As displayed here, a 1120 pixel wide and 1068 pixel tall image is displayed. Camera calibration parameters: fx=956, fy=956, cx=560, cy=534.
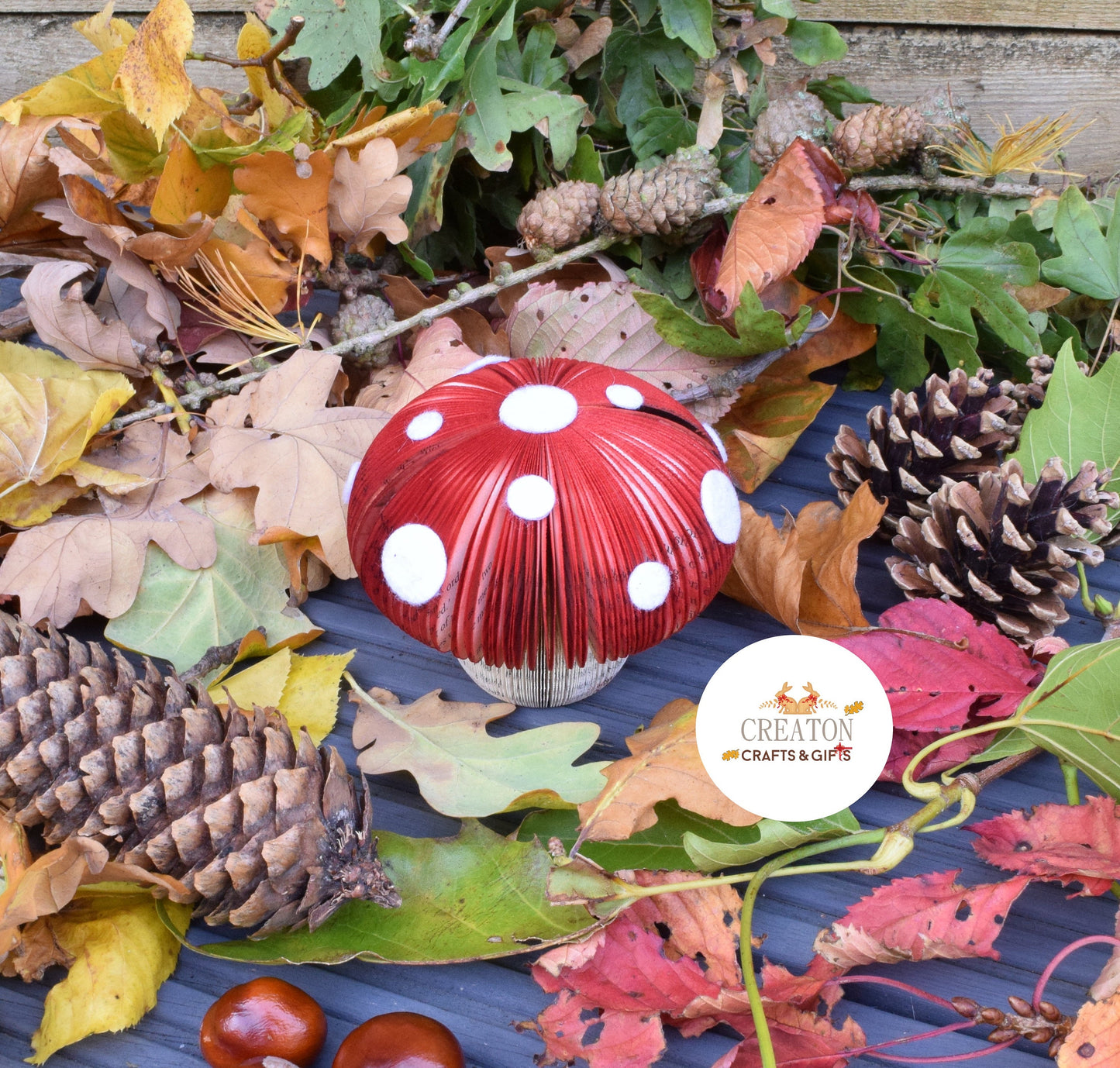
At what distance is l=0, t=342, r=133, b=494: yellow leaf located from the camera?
76 centimetres

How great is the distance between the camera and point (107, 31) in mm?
877

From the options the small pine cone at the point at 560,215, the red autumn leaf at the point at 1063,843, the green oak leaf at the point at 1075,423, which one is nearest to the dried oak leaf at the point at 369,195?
the small pine cone at the point at 560,215

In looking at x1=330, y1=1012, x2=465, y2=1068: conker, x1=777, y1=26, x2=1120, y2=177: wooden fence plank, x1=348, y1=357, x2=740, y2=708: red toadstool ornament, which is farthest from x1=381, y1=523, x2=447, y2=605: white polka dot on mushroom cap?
x1=777, y1=26, x2=1120, y2=177: wooden fence plank

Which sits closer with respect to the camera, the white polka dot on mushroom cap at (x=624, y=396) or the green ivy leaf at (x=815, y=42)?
the white polka dot on mushroom cap at (x=624, y=396)

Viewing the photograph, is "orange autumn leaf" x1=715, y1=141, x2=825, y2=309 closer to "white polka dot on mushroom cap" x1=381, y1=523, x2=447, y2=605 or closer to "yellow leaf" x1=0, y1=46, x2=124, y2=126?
"white polka dot on mushroom cap" x1=381, y1=523, x2=447, y2=605

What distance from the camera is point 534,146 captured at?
38.7 inches

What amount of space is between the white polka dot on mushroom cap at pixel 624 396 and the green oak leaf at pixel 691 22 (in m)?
0.41

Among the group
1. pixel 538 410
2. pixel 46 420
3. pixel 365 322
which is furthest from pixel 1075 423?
pixel 46 420

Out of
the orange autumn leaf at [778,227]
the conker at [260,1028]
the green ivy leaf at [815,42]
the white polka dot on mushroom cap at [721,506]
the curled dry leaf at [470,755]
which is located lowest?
the conker at [260,1028]

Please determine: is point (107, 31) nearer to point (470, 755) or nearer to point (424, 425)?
point (424, 425)

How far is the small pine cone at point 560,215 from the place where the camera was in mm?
880

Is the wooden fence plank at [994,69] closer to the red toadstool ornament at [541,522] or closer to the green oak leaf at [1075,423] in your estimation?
the green oak leaf at [1075,423]

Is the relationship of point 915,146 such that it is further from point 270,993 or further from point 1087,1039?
point 270,993

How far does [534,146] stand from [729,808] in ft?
2.29
